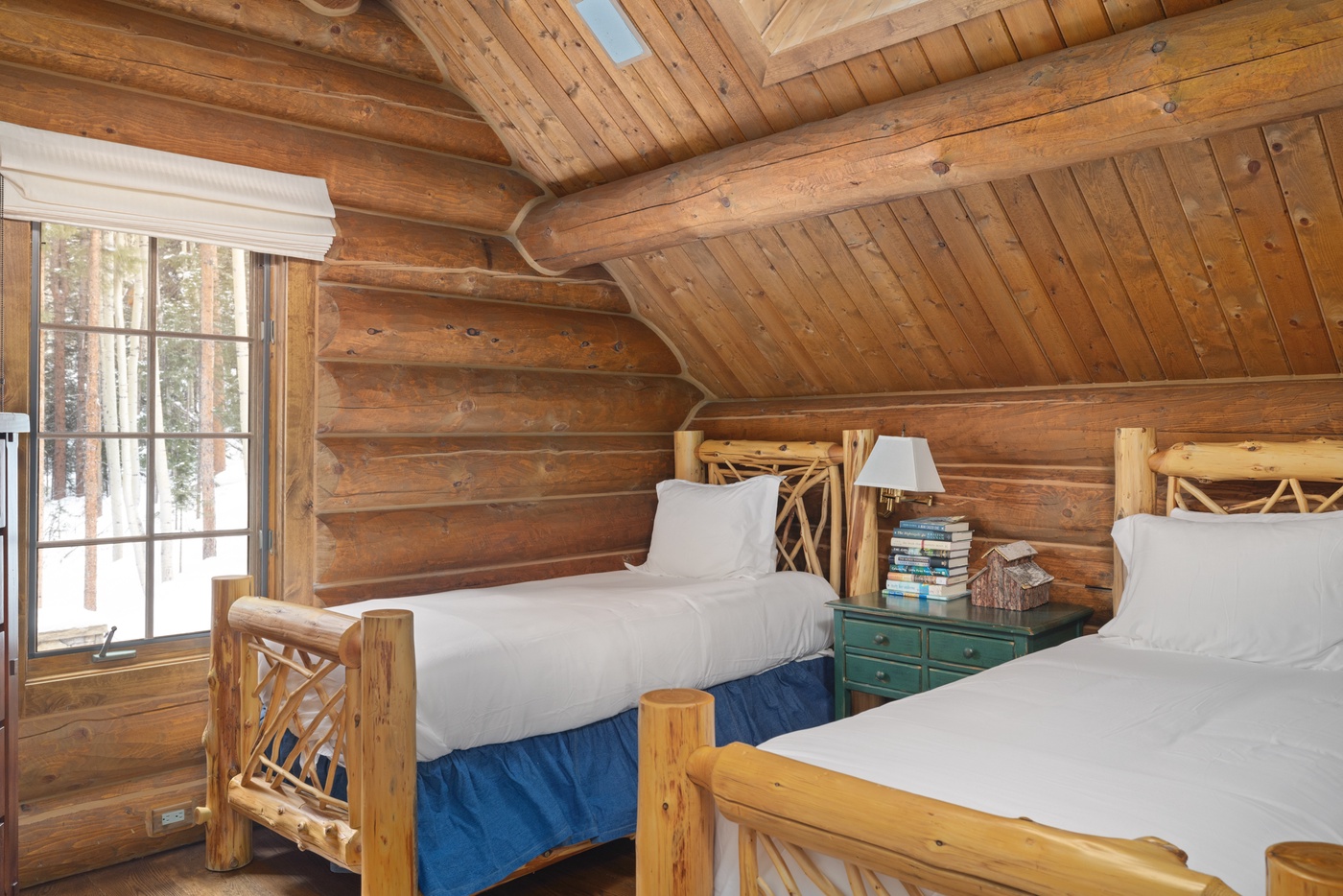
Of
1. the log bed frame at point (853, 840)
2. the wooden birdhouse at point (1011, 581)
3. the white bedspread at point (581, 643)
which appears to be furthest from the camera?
the wooden birdhouse at point (1011, 581)

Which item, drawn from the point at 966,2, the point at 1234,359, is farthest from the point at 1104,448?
the point at 966,2

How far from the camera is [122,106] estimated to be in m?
3.22

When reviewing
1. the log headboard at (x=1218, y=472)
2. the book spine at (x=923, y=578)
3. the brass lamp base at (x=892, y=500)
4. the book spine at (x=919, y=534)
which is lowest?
the book spine at (x=923, y=578)

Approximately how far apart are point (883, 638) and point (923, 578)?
0.35 m

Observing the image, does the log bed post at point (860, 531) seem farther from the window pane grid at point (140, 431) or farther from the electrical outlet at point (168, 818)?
the electrical outlet at point (168, 818)

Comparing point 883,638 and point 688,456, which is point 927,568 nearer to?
point 883,638

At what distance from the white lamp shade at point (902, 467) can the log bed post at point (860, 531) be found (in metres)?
0.22

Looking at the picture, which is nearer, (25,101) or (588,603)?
(25,101)

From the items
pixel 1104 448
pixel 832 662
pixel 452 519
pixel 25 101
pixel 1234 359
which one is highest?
pixel 25 101

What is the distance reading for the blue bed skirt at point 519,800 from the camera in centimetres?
265

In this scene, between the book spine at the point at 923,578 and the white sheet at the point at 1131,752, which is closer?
the white sheet at the point at 1131,752

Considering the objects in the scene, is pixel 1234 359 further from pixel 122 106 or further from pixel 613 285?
pixel 122 106

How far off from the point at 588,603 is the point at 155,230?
1.89m

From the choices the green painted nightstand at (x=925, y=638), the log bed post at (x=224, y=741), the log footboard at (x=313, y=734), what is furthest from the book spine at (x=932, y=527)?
the log bed post at (x=224, y=741)
